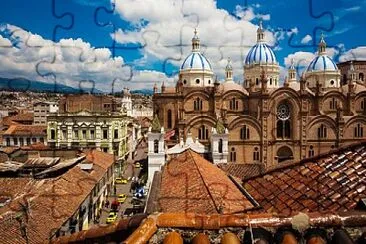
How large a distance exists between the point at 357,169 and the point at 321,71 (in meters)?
43.8

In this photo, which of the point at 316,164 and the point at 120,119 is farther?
the point at 120,119

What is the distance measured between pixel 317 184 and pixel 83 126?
32.5 meters

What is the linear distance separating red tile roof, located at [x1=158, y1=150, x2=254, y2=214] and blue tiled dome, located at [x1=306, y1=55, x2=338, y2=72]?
38.2 meters

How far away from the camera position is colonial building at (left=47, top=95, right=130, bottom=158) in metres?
35.8

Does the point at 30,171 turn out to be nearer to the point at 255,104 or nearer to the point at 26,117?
the point at 255,104

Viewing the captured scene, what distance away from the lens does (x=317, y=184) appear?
5.56 m

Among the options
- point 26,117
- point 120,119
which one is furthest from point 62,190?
point 26,117

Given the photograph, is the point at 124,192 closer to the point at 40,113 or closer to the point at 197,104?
the point at 197,104

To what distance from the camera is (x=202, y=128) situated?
3478 cm

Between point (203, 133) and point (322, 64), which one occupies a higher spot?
point (322, 64)

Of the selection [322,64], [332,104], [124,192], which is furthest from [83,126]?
[322,64]

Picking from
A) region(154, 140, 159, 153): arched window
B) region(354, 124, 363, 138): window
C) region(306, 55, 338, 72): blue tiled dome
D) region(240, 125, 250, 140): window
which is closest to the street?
region(154, 140, 159, 153): arched window

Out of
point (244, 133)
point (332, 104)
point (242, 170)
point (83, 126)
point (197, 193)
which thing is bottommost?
point (242, 170)

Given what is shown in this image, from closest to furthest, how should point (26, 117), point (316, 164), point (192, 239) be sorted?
1. point (192, 239)
2. point (316, 164)
3. point (26, 117)
